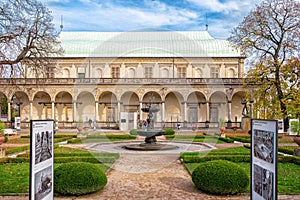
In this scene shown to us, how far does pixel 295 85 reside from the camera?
93.7 ft

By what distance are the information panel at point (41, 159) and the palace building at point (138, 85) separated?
3432 centimetres

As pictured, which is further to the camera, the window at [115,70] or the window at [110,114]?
the window at [115,70]

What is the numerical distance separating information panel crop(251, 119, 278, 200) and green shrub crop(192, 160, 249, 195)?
2035 millimetres

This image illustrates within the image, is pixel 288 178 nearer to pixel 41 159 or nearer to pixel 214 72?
pixel 41 159

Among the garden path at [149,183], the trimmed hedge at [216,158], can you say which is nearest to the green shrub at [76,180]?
the garden path at [149,183]

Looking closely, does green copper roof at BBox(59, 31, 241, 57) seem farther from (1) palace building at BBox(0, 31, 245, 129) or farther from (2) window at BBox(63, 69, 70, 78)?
(2) window at BBox(63, 69, 70, 78)

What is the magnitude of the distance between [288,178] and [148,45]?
42.9 m

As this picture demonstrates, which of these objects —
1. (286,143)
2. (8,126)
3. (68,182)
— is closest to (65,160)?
(68,182)

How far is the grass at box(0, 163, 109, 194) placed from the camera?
370 inches

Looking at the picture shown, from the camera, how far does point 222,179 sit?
8758mm

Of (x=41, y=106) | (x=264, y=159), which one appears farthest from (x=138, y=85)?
(x=264, y=159)

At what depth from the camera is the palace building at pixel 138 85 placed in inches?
1770

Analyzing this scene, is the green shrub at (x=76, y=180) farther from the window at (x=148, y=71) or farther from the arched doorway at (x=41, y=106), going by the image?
the window at (x=148, y=71)

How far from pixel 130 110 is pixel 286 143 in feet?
88.7
